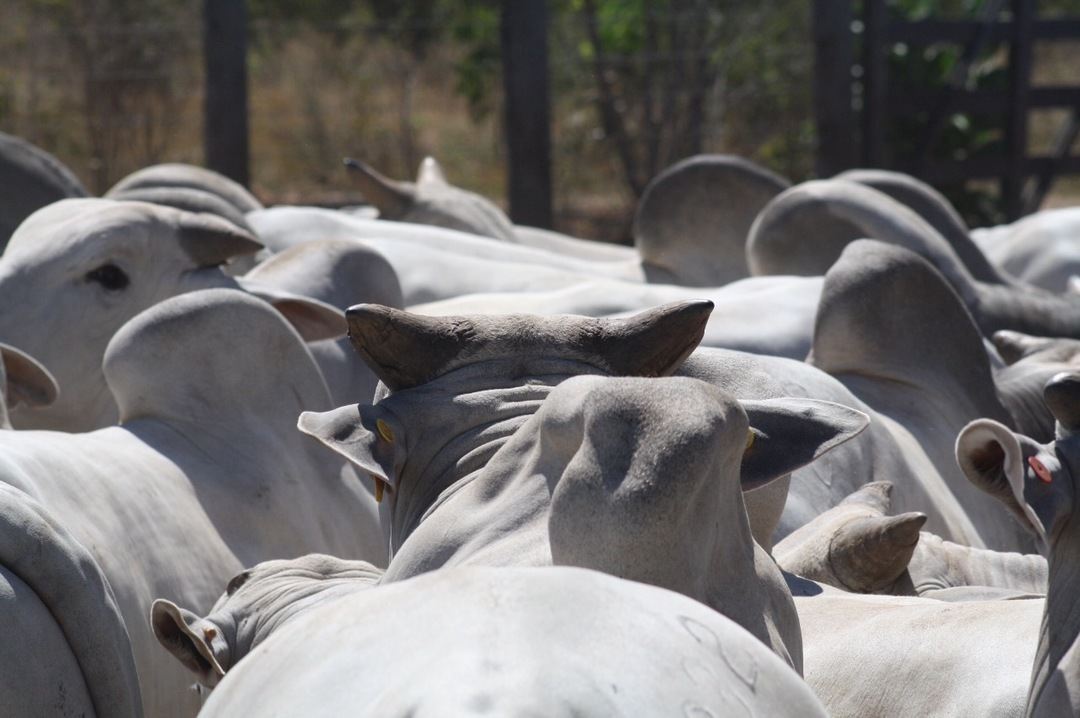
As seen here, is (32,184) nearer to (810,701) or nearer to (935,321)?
(935,321)

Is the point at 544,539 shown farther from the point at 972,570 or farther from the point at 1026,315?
the point at 1026,315

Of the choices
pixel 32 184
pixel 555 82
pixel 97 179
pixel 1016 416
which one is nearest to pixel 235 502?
pixel 1016 416

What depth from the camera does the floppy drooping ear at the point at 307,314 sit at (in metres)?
4.28

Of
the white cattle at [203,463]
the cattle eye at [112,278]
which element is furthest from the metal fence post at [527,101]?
the white cattle at [203,463]

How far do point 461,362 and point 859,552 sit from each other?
1011mm

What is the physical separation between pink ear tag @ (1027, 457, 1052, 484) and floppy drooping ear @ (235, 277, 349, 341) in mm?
2287

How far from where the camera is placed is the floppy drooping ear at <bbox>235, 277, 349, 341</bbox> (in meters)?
4.28

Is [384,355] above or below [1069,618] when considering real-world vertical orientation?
above

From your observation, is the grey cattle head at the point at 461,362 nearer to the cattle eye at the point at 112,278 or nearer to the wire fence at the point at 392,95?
the cattle eye at the point at 112,278

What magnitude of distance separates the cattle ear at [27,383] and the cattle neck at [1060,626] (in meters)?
2.14

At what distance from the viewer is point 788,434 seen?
93.9 inches

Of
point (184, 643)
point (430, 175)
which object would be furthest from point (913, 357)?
point (430, 175)

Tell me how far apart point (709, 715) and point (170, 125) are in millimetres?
10160

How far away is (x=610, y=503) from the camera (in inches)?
74.2
